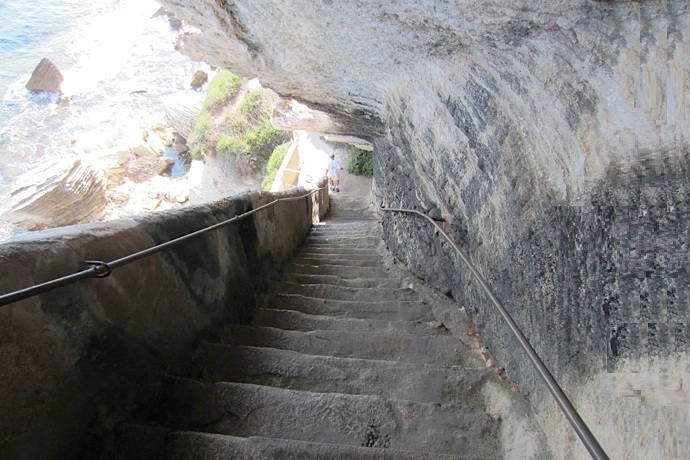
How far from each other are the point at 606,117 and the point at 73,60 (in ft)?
103

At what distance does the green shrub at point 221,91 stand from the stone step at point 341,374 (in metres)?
15.4

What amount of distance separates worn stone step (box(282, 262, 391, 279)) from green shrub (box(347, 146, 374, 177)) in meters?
8.70

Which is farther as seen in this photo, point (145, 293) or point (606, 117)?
point (145, 293)

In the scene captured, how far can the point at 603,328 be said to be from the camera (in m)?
1.10

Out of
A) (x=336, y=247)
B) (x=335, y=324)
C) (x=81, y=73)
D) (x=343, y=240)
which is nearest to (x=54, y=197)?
(x=343, y=240)

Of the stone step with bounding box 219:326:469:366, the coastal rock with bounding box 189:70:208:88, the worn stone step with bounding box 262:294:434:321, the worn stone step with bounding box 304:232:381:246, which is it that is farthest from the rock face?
the coastal rock with bounding box 189:70:208:88

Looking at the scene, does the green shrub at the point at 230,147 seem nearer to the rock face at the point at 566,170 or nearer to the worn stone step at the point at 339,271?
the worn stone step at the point at 339,271

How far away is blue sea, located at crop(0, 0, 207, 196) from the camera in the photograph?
A: 1900 cm

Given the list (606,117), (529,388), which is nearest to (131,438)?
(529,388)

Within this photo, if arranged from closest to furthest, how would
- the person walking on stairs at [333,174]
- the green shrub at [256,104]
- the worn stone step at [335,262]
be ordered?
the worn stone step at [335,262], the person walking on stairs at [333,174], the green shrub at [256,104]

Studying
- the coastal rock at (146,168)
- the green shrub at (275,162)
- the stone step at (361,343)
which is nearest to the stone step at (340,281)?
the stone step at (361,343)

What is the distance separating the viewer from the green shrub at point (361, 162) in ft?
41.0

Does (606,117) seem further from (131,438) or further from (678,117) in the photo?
(131,438)

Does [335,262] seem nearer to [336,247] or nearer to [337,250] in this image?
[337,250]
